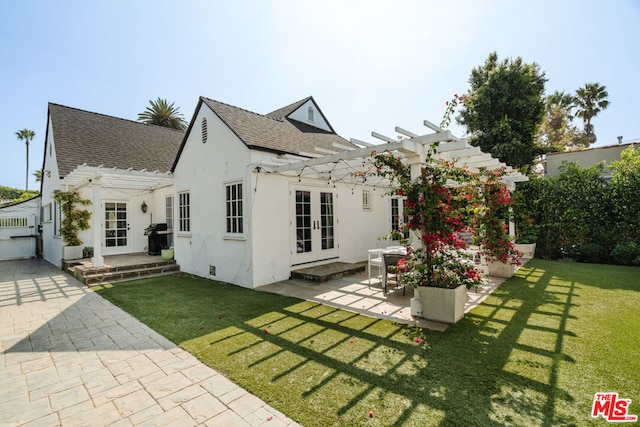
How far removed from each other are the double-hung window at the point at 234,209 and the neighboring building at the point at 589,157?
520 inches

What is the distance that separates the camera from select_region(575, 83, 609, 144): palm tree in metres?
23.6

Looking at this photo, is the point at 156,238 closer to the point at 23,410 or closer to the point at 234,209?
the point at 234,209

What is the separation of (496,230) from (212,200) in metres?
8.02

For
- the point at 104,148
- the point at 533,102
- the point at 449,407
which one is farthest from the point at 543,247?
the point at 104,148

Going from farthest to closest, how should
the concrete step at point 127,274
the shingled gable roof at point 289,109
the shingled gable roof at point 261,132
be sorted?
the shingled gable roof at point 289,109, the concrete step at point 127,274, the shingled gable roof at point 261,132

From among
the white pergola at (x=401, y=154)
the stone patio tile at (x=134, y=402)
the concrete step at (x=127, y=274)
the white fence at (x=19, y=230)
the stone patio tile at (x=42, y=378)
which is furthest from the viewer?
the white fence at (x=19, y=230)

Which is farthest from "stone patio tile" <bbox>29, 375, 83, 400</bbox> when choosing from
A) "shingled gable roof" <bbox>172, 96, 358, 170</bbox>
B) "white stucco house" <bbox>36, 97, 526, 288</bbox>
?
"shingled gable roof" <bbox>172, 96, 358, 170</bbox>

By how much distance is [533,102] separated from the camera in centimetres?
1625

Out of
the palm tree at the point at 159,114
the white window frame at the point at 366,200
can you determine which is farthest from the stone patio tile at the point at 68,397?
the palm tree at the point at 159,114

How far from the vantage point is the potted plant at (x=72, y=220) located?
34.4ft

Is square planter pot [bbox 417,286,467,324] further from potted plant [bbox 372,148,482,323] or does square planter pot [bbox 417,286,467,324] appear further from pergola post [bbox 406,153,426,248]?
pergola post [bbox 406,153,426,248]

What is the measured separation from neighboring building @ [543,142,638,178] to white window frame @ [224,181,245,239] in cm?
1318

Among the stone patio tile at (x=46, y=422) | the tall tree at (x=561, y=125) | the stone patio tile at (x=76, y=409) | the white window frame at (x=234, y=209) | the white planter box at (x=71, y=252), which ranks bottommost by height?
the stone patio tile at (x=76, y=409)

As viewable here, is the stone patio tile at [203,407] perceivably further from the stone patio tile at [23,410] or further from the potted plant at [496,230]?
the potted plant at [496,230]
